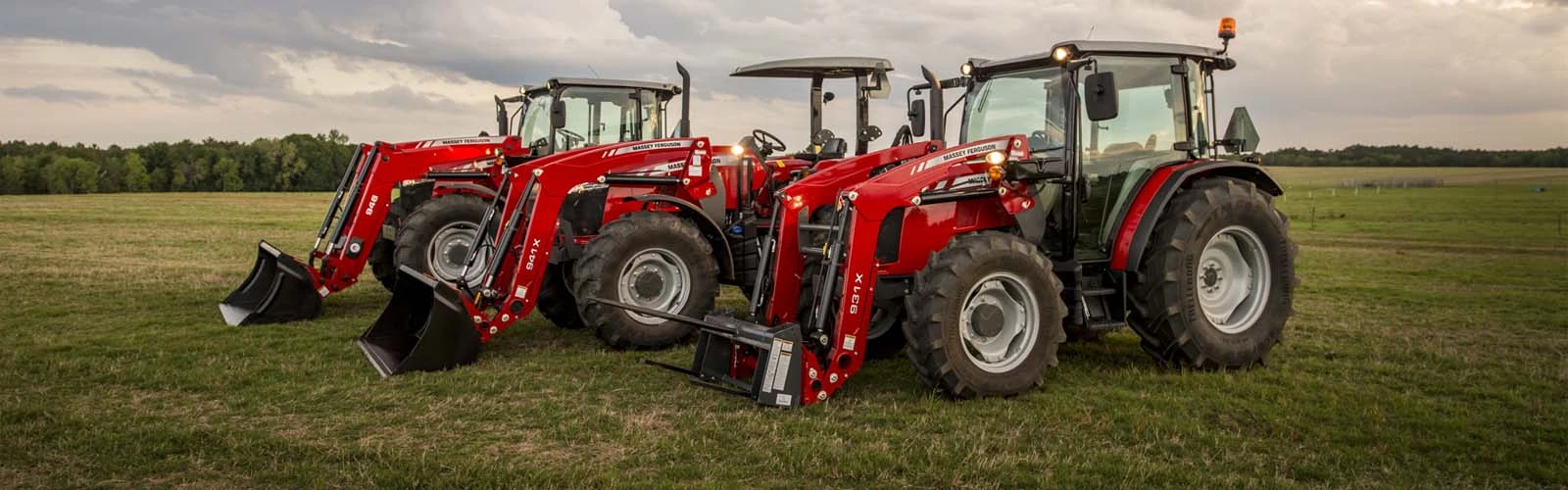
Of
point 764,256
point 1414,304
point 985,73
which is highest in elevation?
point 985,73

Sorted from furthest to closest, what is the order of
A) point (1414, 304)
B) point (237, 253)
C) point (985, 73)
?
point (237, 253), point (1414, 304), point (985, 73)

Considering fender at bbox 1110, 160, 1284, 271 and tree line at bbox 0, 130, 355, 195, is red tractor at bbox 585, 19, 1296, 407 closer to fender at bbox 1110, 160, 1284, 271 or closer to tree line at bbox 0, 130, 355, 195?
fender at bbox 1110, 160, 1284, 271

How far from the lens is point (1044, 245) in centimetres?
745

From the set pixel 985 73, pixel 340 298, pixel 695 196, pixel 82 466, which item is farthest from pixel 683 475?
pixel 340 298

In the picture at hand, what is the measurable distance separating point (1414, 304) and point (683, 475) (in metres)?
10.1

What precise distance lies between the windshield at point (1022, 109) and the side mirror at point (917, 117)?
0.69 m

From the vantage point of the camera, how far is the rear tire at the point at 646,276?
8.47 metres

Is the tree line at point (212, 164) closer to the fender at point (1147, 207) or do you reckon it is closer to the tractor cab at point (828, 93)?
the tractor cab at point (828, 93)

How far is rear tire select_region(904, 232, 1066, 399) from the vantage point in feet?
20.6

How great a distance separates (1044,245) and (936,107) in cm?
165

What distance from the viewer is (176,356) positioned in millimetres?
8344

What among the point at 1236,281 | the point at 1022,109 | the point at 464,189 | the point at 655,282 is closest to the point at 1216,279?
the point at 1236,281

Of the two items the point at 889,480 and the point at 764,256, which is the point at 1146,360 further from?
the point at 889,480

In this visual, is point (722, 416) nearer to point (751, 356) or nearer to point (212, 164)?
point (751, 356)
